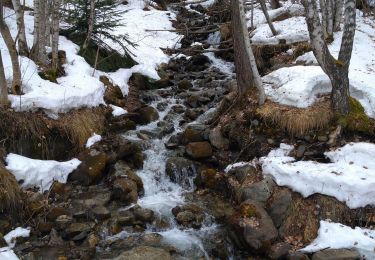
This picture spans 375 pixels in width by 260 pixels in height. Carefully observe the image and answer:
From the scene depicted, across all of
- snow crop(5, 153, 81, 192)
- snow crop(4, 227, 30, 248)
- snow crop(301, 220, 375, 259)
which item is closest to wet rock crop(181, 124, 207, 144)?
snow crop(5, 153, 81, 192)

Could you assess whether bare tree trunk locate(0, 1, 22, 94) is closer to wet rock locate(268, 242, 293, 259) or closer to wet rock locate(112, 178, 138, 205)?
wet rock locate(112, 178, 138, 205)

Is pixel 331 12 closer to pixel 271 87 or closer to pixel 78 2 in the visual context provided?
pixel 271 87

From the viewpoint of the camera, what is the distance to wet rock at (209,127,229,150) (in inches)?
345

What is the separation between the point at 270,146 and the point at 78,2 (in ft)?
23.2

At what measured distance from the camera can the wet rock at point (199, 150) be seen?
8.69m

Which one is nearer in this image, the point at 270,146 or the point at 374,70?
the point at 270,146

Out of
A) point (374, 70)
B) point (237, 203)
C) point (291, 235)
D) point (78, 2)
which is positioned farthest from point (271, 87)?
point (78, 2)

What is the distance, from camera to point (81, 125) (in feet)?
27.7

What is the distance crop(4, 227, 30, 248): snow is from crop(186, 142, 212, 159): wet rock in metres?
3.83

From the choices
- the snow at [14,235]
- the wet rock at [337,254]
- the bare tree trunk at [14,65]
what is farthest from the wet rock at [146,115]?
the wet rock at [337,254]

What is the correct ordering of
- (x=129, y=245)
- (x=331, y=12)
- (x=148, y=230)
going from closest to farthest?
(x=129, y=245), (x=148, y=230), (x=331, y=12)

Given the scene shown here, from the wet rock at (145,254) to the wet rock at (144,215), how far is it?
2.94 ft

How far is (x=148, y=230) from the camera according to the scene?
22.5 feet

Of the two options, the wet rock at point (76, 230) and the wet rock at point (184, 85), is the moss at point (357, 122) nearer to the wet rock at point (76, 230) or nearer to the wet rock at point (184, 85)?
the wet rock at point (76, 230)
